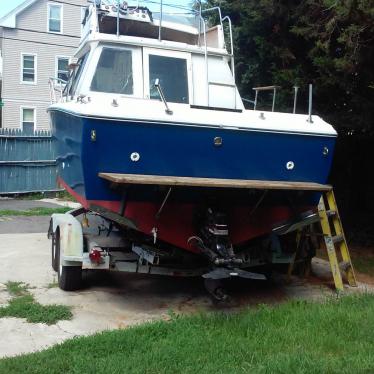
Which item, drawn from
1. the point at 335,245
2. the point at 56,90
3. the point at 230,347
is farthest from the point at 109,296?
the point at 56,90

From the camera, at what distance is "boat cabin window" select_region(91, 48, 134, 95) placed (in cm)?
734

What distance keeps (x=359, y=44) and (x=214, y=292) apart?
3372 mm

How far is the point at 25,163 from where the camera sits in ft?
58.3

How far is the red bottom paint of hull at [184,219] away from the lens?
607cm

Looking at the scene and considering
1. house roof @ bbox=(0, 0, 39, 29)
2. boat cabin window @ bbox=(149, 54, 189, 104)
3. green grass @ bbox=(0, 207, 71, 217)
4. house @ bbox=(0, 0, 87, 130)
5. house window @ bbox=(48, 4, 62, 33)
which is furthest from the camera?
house window @ bbox=(48, 4, 62, 33)

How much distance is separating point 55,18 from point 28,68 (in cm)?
295

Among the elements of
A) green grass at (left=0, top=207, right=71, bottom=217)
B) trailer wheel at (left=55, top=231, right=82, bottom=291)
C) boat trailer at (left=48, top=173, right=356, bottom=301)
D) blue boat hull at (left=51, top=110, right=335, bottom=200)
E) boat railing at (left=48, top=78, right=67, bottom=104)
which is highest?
boat railing at (left=48, top=78, right=67, bottom=104)

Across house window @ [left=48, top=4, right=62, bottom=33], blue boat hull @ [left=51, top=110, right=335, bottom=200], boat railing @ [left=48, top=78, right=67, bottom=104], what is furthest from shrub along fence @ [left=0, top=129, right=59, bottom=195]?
house window @ [left=48, top=4, right=62, bottom=33]

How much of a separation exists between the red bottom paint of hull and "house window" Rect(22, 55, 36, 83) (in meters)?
24.4

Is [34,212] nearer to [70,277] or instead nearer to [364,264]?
[70,277]

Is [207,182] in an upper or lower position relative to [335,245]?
upper

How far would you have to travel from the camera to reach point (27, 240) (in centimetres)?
1051

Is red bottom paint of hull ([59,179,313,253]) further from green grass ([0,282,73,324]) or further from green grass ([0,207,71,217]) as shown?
green grass ([0,207,71,217])

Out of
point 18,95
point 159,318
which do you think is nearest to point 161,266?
point 159,318
